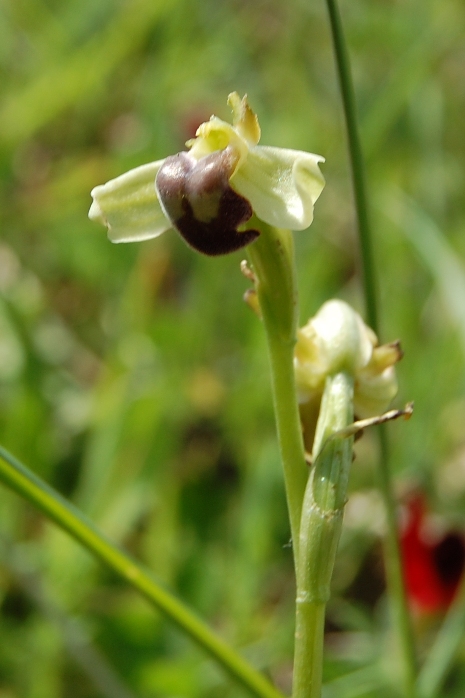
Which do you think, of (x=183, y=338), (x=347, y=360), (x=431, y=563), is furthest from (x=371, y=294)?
(x=183, y=338)

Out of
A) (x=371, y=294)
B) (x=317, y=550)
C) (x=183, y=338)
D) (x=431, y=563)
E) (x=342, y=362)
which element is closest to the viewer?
(x=317, y=550)

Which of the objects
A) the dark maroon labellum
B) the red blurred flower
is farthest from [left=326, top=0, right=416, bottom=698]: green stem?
the red blurred flower

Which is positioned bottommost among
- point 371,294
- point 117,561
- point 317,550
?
point 317,550

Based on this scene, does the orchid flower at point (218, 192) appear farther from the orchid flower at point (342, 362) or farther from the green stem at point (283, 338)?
the orchid flower at point (342, 362)

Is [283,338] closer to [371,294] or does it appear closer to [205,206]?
[205,206]

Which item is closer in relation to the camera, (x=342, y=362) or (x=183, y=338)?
(x=342, y=362)

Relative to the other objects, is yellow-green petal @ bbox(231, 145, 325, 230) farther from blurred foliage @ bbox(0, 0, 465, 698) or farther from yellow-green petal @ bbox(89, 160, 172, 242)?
blurred foliage @ bbox(0, 0, 465, 698)

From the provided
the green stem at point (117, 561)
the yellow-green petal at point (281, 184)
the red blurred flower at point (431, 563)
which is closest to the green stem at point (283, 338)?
the yellow-green petal at point (281, 184)
